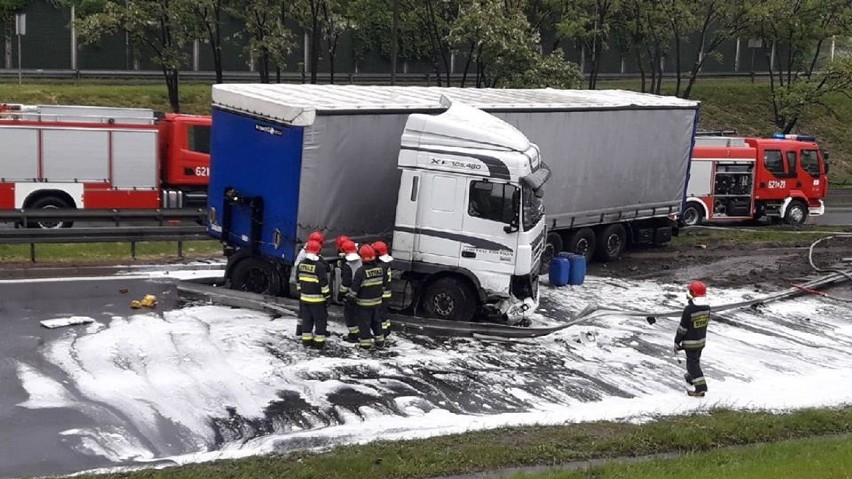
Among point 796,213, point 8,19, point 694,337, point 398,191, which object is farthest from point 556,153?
point 8,19

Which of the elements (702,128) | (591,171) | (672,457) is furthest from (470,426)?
(702,128)

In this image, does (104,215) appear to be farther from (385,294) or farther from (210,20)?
(210,20)

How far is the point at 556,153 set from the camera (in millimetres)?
20953

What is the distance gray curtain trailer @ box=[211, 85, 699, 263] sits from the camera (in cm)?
1617

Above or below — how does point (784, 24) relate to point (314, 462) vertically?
above

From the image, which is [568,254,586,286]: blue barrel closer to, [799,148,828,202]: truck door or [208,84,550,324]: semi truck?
[208,84,550,324]: semi truck

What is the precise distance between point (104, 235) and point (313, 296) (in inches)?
251

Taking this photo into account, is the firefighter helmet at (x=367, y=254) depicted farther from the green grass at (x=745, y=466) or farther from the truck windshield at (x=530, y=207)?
the green grass at (x=745, y=466)

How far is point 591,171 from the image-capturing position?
867 inches

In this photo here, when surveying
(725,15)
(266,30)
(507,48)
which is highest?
(725,15)

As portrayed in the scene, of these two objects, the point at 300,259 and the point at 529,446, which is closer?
the point at 529,446

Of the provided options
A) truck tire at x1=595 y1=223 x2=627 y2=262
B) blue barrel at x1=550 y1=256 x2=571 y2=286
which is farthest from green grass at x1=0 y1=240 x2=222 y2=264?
truck tire at x1=595 y1=223 x2=627 y2=262

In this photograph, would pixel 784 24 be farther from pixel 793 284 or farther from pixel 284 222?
pixel 284 222

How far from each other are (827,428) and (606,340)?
4.51m
